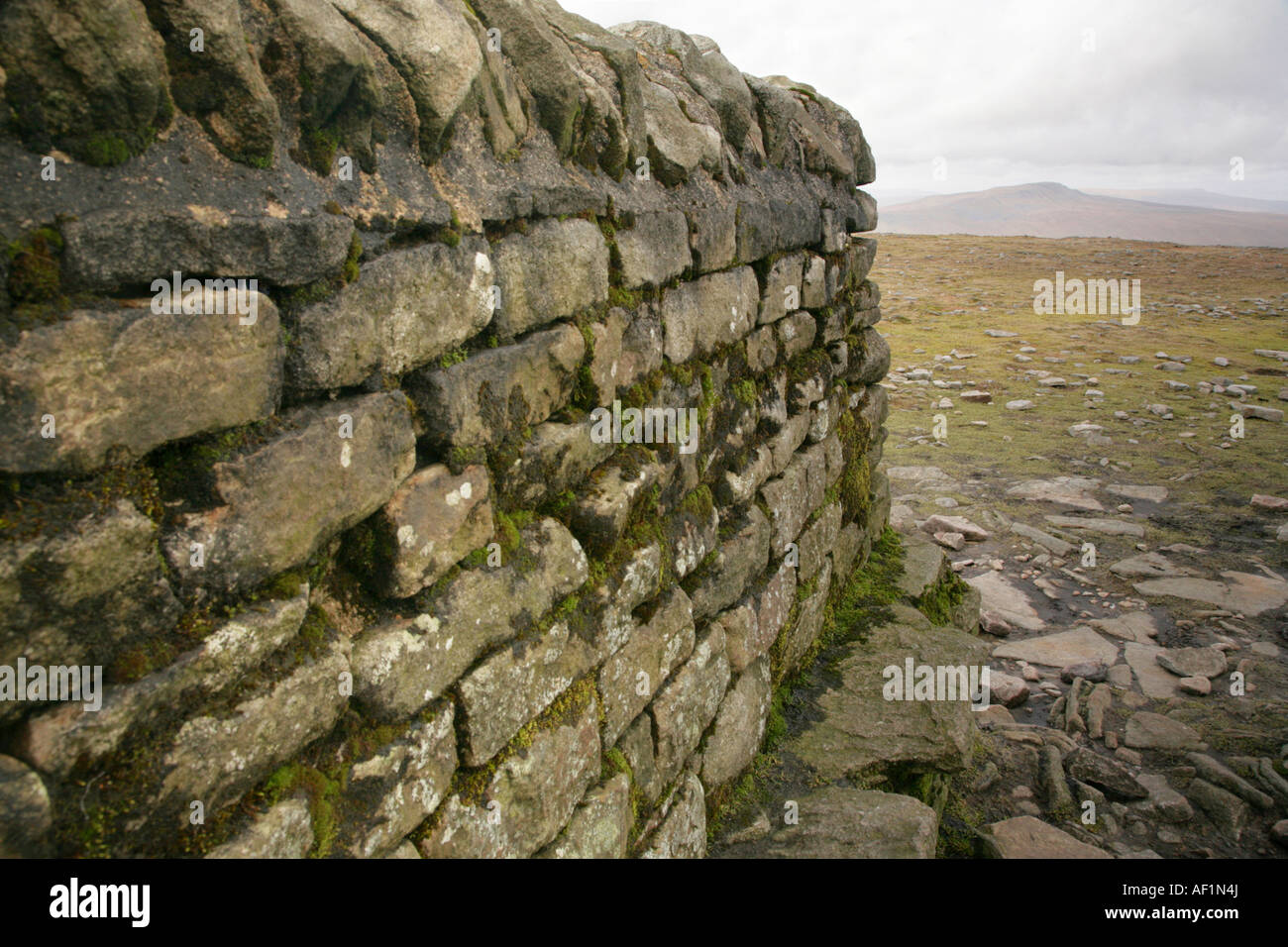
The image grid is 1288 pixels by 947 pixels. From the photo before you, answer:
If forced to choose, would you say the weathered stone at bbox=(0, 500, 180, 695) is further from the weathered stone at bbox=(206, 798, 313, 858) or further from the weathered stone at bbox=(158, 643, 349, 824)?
the weathered stone at bbox=(206, 798, 313, 858)

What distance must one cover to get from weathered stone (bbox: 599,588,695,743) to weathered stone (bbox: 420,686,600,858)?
4.2 inches

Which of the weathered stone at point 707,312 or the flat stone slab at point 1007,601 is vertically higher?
the weathered stone at point 707,312

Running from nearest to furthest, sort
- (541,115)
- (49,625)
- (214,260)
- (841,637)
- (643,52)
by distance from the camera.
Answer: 1. (49,625)
2. (214,260)
3. (541,115)
4. (643,52)
5. (841,637)

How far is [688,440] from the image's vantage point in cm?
329

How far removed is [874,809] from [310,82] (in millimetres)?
3248

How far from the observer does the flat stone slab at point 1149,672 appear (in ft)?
17.5

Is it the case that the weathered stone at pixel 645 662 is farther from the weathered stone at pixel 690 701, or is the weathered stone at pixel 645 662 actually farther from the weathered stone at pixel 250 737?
the weathered stone at pixel 250 737

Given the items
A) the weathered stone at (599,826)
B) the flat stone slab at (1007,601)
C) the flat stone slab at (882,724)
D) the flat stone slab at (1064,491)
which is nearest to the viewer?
the weathered stone at (599,826)

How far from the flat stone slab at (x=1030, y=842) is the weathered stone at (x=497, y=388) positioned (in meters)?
3.00

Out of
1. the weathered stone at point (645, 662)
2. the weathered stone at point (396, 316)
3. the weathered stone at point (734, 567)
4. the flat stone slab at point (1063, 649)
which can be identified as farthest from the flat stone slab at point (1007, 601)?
the weathered stone at point (396, 316)

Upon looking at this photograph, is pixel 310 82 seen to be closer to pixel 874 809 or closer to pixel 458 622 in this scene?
pixel 458 622

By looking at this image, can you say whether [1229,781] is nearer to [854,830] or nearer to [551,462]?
[854,830]

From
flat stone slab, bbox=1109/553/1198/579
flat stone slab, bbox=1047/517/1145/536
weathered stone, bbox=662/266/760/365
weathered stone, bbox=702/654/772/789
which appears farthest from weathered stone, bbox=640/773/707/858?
flat stone slab, bbox=1047/517/1145/536
